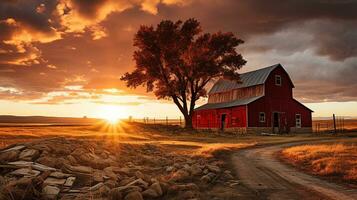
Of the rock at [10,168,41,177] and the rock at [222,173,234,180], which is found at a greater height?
the rock at [10,168,41,177]

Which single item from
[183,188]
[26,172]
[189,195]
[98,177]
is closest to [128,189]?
[189,195]

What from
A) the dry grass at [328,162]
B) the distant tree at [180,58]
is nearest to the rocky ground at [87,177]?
the dry grass at [328,162]

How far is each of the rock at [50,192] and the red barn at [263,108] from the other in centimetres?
4094

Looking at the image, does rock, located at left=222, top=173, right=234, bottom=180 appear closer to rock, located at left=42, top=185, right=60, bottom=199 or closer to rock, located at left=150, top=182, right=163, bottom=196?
rock, located at left=150, top=182, right=163, bottom=196

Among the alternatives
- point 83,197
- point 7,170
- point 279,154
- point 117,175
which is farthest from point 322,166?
point 7,170

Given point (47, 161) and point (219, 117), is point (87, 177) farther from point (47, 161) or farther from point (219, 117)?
point (219, 117)

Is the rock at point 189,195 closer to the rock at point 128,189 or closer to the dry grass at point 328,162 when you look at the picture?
the rock at point 128,189

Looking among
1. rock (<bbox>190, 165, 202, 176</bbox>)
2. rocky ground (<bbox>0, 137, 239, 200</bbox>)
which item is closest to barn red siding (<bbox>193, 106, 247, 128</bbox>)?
rocky ground (<bbox>0, 137, 239, 200</bbox>)

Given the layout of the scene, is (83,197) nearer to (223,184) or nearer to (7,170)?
(7,170)

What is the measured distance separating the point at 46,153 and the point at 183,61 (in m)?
37.2

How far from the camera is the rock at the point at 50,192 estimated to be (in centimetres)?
959

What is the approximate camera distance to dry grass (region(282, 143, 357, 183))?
14.2 metres

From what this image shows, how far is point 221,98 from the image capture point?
61469 mm

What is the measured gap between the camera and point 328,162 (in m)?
16.2
